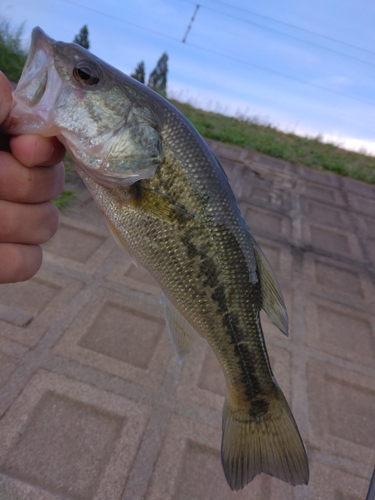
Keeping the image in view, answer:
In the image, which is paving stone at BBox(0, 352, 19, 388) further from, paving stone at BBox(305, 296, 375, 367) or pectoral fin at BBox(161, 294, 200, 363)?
paving stone at BBox(305, 296, 375, 367)

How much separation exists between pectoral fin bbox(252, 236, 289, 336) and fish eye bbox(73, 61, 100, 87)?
2.69 feet

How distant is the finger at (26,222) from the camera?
1367 mm

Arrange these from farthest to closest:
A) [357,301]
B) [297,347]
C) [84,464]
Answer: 1. [357,301]
2. [297,347]
3. [84,464]

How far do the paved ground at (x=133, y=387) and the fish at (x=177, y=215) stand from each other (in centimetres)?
94

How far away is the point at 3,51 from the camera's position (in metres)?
6.81

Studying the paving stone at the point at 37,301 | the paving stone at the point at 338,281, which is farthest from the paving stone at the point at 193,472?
the paving stone at the point at 338,281

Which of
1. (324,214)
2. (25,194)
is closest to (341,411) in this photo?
(25,194)

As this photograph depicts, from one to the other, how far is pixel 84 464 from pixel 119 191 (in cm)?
160

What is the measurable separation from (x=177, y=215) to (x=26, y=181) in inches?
20.1

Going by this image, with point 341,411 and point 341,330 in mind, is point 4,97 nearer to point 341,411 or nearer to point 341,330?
point 341,411

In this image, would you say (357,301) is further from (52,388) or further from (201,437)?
(52,388)

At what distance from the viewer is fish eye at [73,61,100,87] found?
1.29m

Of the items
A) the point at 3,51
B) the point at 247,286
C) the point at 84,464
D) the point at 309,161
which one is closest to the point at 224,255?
the point at 247,286

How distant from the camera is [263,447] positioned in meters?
1.57
